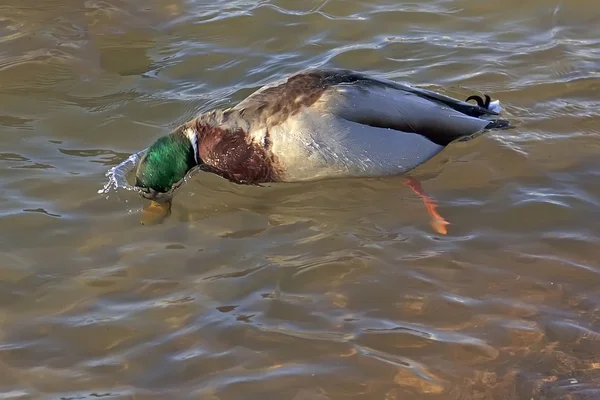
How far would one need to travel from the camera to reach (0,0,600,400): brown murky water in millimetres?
3555

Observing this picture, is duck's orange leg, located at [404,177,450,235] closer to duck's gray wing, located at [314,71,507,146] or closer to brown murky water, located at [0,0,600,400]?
brown murky water, located at [0,0,600,400]

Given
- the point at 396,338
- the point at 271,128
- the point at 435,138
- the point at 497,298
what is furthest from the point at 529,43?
the point at 396,338

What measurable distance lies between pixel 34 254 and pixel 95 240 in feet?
1.18

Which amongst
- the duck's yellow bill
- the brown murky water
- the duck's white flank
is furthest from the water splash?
the duck's white flank

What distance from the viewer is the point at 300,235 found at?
4738mm

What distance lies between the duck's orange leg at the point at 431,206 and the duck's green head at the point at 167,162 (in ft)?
4.97

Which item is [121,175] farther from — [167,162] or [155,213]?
[155,213]

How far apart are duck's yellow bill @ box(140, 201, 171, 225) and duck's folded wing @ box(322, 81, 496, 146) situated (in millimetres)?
1200

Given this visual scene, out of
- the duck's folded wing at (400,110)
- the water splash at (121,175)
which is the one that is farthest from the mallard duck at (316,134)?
the water splash at (121,175)

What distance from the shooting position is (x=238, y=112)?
5.26 meters

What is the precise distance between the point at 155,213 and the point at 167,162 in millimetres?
411

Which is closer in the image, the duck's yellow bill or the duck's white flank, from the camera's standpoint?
the duck's yellow bill

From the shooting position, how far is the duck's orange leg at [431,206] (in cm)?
472

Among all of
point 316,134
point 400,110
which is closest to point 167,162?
point 316,134
